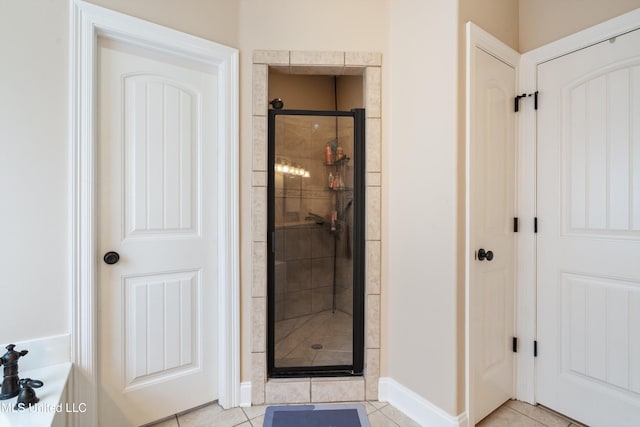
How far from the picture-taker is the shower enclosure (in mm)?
1864

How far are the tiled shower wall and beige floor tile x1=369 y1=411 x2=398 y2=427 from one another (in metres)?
0.12

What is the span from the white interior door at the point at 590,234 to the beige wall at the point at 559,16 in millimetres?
153

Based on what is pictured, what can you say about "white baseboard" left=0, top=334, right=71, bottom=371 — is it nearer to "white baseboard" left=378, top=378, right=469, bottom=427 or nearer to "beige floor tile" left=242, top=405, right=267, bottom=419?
"beige floor tile" left=242, top=405, right=267, bottom=419

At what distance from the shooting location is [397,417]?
168 cm

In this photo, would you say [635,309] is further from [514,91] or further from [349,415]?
[349,415]

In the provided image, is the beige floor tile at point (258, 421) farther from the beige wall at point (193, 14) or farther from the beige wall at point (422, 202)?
the beige wall at point (193, 14)

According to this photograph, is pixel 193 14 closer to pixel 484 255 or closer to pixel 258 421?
pixel 484 255

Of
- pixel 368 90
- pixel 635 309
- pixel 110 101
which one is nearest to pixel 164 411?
pixel 110 101

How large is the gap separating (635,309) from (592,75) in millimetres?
1254

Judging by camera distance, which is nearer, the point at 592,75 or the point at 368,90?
the point at 592,75

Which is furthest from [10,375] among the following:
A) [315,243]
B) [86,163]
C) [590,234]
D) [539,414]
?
[590,234]

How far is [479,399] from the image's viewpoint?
5.33 feet

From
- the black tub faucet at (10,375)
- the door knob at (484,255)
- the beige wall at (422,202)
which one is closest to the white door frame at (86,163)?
the black tub faucet at (10,375)

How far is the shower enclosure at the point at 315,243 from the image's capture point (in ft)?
6.12
